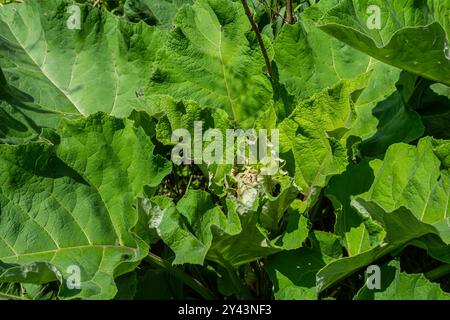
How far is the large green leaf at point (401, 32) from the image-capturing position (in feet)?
5.18

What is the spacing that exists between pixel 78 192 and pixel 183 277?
1.06ft

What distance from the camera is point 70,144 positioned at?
1.74 meters

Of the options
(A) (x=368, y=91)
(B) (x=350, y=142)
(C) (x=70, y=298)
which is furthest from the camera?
(A) (x=368, y=91)

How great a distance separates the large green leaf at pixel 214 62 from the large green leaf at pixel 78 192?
0.84 ft

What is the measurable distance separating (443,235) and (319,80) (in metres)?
0.66

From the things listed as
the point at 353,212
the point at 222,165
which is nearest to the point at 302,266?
the point at 353,212

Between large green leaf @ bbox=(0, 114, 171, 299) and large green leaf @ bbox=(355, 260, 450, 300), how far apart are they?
516 mm

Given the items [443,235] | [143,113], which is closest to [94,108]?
[143,113]

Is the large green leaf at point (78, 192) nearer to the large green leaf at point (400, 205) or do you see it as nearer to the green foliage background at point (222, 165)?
the green foliage background at point (222, 165)

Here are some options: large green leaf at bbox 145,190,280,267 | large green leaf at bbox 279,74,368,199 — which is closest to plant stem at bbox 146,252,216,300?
large green leaf at bbox 145,190,280,267

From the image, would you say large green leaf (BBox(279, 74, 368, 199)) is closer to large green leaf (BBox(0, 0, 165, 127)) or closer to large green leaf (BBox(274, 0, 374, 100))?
large green leaf (BBox(274, 0, 374, 100))

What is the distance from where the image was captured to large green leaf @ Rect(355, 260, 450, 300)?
5.09 ft

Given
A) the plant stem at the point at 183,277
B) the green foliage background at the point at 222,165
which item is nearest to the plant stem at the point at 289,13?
the green foliage background at the point at 222,165
